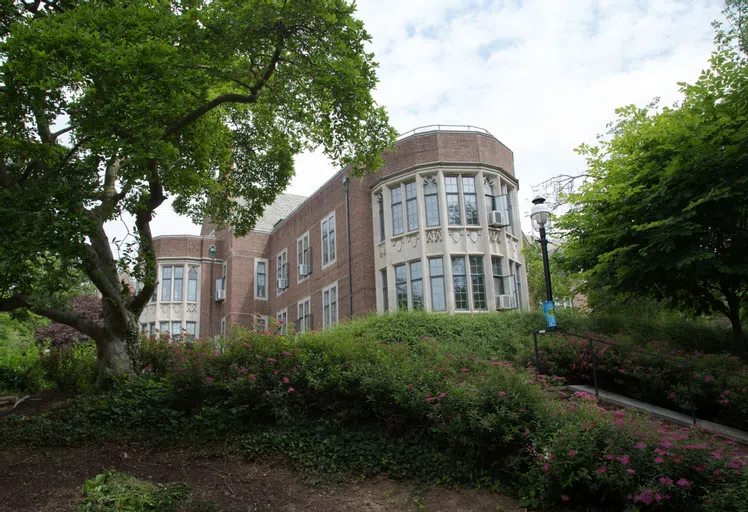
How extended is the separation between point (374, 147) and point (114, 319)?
624cm

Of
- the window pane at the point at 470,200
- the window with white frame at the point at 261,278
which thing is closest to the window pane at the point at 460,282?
the window pane at the point at 470,200

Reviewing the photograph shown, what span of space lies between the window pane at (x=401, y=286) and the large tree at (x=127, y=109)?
858 centimetres

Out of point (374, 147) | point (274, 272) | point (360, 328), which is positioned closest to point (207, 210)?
point (360, 328)

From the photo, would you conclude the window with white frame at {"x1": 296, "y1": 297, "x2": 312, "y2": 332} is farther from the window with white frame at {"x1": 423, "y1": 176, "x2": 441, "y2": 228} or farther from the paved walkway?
the paved walkway

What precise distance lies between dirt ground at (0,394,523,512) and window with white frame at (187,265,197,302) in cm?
2966

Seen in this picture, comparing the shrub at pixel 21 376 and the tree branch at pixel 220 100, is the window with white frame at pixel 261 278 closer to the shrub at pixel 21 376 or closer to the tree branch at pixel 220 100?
the shrub at pixel 21 376

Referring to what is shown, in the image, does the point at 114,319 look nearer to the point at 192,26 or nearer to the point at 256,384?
the point at 256,384

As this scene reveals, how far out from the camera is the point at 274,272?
3512cm

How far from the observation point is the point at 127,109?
30.2 ft

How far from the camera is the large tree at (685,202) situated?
37.1 ft

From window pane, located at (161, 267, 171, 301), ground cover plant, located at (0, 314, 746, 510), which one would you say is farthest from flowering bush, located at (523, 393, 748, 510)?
window pane, located at (161, 267, 171, 301)

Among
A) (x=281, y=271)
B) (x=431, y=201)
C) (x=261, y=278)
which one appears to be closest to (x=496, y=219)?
(x=431, y=201)

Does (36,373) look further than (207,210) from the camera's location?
No

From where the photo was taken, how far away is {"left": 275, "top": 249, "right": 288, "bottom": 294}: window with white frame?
3288 cm
